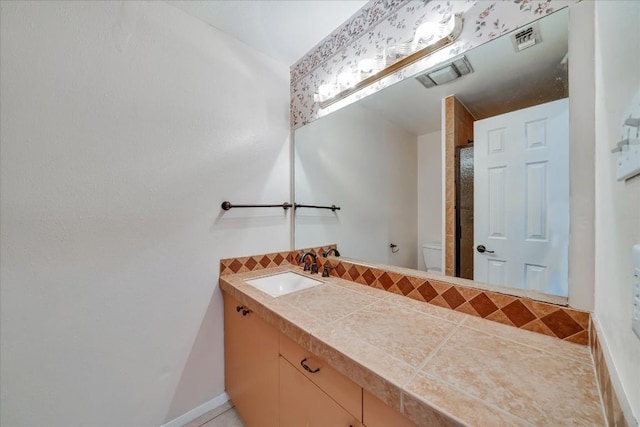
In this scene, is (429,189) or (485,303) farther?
(429,189)

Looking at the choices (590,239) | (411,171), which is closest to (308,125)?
(411,171)

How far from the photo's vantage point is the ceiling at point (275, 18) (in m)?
1.26

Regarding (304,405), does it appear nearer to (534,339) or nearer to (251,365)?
(251,365)

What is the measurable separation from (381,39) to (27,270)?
1905mm

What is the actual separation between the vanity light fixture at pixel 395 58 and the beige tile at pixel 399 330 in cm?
112

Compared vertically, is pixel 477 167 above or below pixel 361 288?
above

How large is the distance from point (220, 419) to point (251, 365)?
0.52m

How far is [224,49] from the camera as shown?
1.45 meters

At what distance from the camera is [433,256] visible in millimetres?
1067

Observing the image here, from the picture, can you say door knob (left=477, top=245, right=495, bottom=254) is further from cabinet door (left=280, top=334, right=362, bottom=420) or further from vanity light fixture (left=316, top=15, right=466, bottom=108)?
vanity light fixture (left=316, top=15, right=466, bottom=108)

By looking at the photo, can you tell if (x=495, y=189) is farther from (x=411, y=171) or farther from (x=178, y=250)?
(x=178, y=250)

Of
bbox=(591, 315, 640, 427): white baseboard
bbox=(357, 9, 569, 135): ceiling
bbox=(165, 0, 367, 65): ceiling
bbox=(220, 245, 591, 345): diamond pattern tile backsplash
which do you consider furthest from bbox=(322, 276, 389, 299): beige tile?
bbox=(165, 0, 367, 65): ceiling

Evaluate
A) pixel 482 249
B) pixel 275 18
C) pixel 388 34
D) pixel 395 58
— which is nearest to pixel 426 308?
pixel 482 249

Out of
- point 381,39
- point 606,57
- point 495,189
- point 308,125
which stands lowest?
point 495,189
